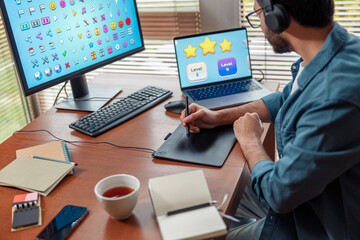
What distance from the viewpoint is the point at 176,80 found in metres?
1.83

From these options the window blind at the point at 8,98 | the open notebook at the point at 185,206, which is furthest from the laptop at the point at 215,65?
the window blind at the point at 8,98

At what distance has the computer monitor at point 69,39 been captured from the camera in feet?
4.42

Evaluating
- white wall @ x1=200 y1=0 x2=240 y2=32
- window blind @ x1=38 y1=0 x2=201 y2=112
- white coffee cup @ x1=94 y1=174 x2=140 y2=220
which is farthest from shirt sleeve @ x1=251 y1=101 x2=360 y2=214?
window blind @ x1=38 y1=0 x2=201 y2=112

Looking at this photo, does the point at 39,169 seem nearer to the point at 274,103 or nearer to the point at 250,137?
the point at 250,137

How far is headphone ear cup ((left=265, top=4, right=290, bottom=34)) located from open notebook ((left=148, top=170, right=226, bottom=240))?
1.41ft

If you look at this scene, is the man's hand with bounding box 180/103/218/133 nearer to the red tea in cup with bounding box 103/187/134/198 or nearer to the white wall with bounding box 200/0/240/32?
the red tea in cup with bounding box 103/187/134/198

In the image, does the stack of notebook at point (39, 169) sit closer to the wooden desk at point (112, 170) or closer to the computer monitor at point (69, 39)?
the wooden desk at point (112, 170)

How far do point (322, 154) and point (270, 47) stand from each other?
1.23m

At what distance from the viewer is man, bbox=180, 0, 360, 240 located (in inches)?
34.1

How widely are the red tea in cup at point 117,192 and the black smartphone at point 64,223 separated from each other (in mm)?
78

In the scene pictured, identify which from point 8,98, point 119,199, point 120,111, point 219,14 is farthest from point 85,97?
point 8,98

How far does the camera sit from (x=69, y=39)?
150 centimetres

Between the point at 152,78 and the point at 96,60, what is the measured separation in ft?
1.12

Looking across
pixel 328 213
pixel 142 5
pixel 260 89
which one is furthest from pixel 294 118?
pixel 142 5
